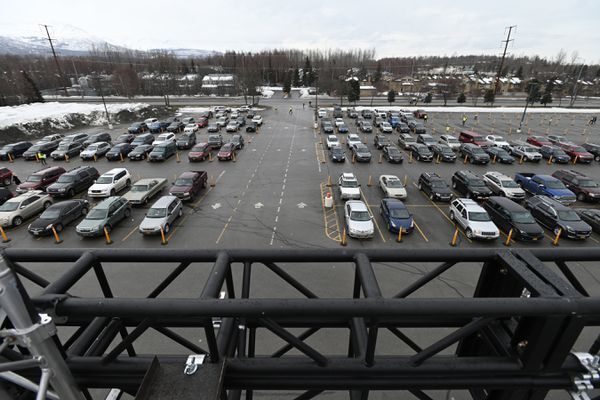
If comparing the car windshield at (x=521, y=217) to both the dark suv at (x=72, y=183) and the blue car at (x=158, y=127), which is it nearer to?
the dark suv at (x=72, y=183)

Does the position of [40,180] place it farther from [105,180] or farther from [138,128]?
[138,128]

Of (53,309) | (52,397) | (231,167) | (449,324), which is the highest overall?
(53,309)

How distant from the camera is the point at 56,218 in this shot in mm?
16359

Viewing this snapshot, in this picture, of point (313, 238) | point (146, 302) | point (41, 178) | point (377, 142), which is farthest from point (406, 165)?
point (41, 178)

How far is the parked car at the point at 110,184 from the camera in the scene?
68.3 ft

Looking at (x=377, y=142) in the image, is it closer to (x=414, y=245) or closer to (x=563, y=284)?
(x=414, y=245)

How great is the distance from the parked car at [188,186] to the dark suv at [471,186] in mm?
19861

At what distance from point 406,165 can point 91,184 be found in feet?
91.8

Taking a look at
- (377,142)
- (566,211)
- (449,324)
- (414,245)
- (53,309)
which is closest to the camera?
(53,309)

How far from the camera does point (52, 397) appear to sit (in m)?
2.44

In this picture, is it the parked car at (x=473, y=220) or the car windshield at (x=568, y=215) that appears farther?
the car windshield at (x=568, y=215)

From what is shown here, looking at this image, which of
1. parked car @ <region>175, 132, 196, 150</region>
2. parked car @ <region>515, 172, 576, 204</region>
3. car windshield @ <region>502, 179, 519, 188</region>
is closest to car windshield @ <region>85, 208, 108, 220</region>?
parked car @ <region>175, 132, 196, 150</region>

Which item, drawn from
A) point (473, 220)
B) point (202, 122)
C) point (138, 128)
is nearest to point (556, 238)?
point (473, 220)

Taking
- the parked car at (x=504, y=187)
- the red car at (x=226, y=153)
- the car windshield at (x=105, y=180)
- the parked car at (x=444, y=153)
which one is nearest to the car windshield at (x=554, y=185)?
the parked car at (x=504, y=187)
